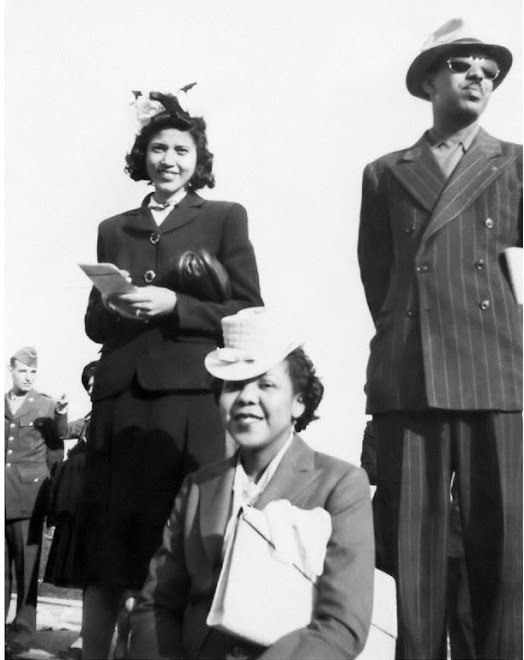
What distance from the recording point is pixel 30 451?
12.2ft

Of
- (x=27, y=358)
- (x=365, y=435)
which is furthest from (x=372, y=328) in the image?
(x=27, y=358)

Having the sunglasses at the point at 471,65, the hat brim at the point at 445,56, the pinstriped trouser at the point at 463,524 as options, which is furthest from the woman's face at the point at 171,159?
the pinstriped trouser at the point at 463,524

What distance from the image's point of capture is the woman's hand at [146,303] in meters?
3.06

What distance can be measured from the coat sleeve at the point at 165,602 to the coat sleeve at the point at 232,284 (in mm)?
538

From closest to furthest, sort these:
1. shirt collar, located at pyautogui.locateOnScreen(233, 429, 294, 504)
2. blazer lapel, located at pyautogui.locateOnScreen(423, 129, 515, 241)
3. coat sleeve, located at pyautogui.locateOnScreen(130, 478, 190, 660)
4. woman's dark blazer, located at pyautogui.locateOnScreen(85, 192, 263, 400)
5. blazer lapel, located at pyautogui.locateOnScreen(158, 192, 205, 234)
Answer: coat sleeve, located at pyautogui.locateOnScreen(130, 478, 190, 660), shirt collar, located at pyautogui.locateOnScreen(233, 429, 294, 504), blazer lapel, located at pyautogui.locateOnScreen(423, 129, 515, 241), woman's dark blazer, located at pyautogui.locateOnScreen(85, 192, 263, 400), blazer lapel, located at pyautogui.locateOnScreen(158, 192, 205, 234)

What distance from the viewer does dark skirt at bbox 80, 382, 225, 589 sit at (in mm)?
3000

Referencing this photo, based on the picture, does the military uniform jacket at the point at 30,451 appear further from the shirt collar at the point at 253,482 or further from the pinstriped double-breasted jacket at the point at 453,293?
the pinstriped double-breasted jacket at the point at 453,293

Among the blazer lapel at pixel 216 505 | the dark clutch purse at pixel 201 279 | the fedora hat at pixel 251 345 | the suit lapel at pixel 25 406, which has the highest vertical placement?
the dark clutch purse at pixel 201 279

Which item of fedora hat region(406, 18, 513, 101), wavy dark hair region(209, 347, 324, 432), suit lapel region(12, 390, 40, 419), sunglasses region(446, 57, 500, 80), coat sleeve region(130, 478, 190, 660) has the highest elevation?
fedora hat region(406, 18, 513, 101)

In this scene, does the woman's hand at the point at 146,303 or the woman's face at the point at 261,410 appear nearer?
the woman's face at the point at 261,410

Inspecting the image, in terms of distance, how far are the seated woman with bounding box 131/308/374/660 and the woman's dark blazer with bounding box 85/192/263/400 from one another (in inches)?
7.2

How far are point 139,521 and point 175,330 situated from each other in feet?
1.66

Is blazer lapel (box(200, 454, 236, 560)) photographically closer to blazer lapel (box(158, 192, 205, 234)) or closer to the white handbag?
the white handbag

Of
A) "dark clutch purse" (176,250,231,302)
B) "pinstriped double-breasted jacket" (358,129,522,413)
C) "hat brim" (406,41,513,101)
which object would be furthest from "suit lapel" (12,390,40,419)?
"hat brim" (406,41,513,101)
